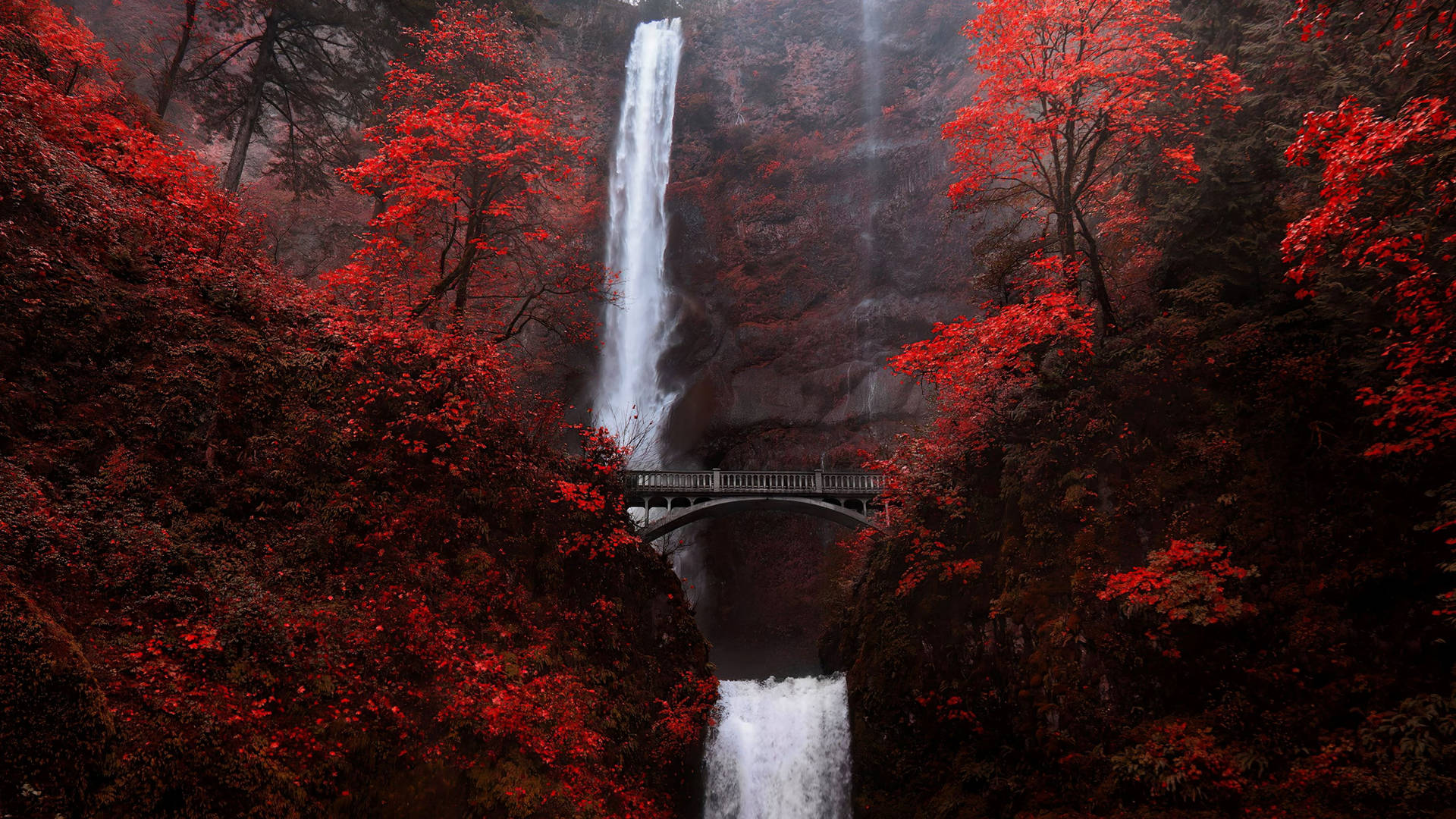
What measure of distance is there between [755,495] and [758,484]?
0.76 m

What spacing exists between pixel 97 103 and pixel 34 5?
4.88 ft

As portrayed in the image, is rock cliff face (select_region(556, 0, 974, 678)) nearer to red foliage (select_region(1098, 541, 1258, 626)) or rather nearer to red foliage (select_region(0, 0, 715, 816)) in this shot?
red foliage (select_region(0, 0, 715, 816))

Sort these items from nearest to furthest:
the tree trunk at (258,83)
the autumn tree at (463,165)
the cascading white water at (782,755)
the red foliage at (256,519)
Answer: the red foliage at (256,519) → the autumn tree at (463,165) → the tree trunk at (258,83) → the cascading white water at (782,755)

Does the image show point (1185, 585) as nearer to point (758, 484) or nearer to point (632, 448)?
point (632, 448)

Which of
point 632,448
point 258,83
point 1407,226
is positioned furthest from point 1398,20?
point 258,83

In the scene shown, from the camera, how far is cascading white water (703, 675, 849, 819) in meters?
13.8

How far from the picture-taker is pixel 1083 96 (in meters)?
11.4

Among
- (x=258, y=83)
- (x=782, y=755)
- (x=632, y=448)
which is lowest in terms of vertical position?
(x=782, y=755)

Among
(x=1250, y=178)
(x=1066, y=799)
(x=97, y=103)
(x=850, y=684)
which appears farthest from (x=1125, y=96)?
(x=97, y=103)

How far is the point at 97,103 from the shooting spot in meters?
9.29

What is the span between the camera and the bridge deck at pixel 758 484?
984 inches

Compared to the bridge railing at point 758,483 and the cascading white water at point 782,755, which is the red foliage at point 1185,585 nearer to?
the cascading white water at point 782,755

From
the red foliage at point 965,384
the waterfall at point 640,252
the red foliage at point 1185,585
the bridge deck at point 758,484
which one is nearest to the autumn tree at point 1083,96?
the red foliage at point 965,384

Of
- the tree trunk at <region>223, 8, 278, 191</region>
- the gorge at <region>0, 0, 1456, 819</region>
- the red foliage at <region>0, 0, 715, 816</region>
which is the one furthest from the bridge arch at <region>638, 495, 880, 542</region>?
the tree trunk at <region>223, 8, 278, 191</region>
